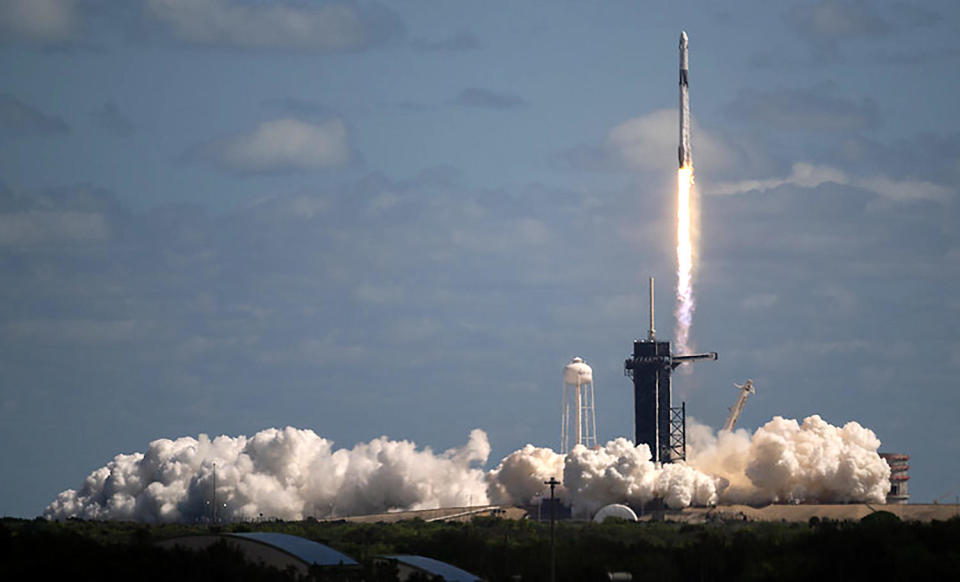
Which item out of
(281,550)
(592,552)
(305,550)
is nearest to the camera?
(281,550)

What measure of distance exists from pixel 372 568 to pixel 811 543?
121ft

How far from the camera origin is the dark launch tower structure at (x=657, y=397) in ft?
615

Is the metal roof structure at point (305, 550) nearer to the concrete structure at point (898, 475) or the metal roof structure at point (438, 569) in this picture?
the metal roof structure at point (438, 569)

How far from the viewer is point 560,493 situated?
18862cm

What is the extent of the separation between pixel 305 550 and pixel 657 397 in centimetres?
7803

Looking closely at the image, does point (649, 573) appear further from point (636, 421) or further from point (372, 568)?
point (636, 421)

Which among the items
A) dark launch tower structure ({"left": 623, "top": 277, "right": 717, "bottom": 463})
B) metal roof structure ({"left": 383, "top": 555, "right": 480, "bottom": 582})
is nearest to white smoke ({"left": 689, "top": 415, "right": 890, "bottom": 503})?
dark launch tower structure ({"left": 623, "top": 277, "right": 717, "bottom": 463})

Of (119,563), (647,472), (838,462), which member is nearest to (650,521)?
(647,472)

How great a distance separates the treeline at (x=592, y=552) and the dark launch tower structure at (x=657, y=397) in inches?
990

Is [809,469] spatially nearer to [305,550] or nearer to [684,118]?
[684,118]

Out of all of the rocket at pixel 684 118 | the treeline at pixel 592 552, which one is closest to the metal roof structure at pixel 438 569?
the treeline at pixel 592 552

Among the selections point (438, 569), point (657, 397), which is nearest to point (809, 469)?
point (657, 397)

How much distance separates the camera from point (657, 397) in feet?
615

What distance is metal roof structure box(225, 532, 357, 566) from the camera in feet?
370
